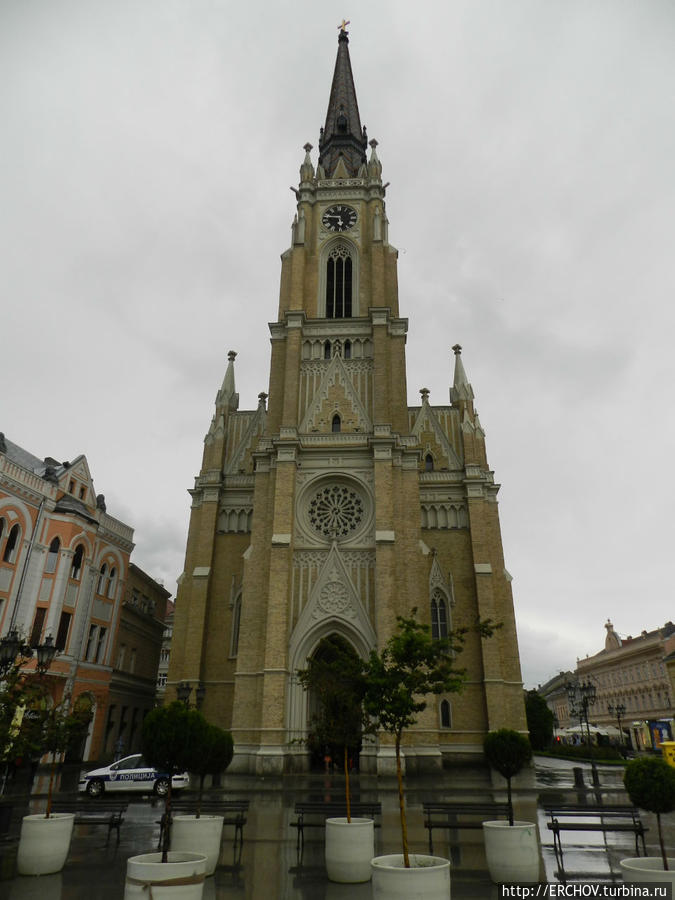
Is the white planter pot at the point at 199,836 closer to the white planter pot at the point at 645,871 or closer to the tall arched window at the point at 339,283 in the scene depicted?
the white planter pot at the point at 645,871

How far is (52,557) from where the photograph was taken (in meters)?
32.6

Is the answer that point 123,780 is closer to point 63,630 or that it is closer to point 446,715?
point 63,630

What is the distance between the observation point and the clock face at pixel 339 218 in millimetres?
41531

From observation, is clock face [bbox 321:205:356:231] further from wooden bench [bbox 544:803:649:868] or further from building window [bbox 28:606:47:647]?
wooden bench [bbox 544:803:649:868]

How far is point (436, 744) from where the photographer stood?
26.9 m

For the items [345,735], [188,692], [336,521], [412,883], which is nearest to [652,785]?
[412,883]

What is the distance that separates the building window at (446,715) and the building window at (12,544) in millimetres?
23401

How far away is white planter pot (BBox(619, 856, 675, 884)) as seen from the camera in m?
6.87

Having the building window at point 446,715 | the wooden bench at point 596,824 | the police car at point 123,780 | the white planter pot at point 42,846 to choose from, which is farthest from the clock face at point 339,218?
the white planter pot at point 42,846

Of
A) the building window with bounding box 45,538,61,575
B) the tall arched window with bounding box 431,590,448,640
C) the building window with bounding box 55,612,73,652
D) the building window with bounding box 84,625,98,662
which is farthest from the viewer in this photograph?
the building window with bounding box 84,625,98,662

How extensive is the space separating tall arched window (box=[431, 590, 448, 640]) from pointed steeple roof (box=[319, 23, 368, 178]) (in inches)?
1247

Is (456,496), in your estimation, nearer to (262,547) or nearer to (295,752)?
(262,547)

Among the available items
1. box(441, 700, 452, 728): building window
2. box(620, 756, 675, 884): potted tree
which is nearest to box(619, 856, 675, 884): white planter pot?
box(620, 756, 675, 884): potted tree

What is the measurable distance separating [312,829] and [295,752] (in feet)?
43.1
